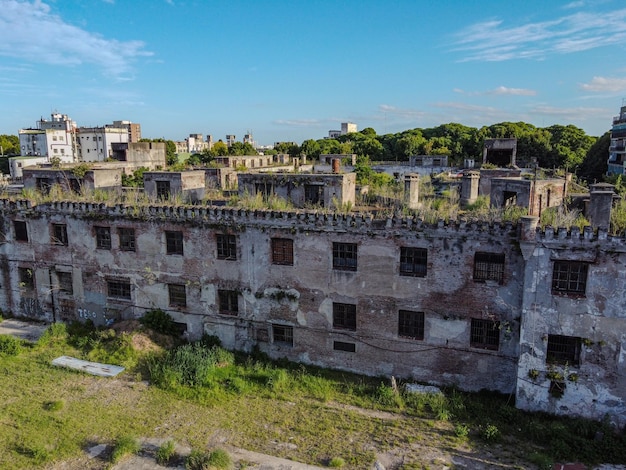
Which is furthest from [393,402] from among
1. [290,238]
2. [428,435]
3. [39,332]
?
[39,332]

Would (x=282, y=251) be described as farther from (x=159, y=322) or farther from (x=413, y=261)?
(x=159, y=322)

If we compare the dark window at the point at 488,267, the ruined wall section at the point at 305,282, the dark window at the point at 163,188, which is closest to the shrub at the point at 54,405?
the ruined wall section at the point at 305,282

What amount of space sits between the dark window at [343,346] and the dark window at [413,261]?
4358 mm

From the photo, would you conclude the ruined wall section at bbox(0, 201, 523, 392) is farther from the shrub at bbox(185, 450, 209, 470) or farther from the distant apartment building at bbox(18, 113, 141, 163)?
the distant apartment building at bbox(18, 113, 141, 163)

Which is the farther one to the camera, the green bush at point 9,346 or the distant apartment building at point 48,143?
the distant apartment building at point 48,143

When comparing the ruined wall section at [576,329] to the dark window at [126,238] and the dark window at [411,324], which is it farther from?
the dark window at [126,238]

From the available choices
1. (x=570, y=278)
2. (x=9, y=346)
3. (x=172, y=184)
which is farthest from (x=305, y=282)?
(x=9, y=346)

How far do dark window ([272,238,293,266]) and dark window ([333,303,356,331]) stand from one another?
122 inches

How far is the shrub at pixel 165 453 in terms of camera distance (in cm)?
1647

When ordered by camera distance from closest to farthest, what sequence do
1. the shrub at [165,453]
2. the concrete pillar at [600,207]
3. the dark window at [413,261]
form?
the shrub at [165,453], the concrete pillar at [600,207], the dark window at [413,261]

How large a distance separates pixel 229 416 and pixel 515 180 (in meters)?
17.8

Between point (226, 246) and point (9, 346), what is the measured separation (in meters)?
12.1

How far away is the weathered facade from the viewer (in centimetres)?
1852

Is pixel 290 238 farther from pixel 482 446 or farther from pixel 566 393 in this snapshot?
pixel 566 393
